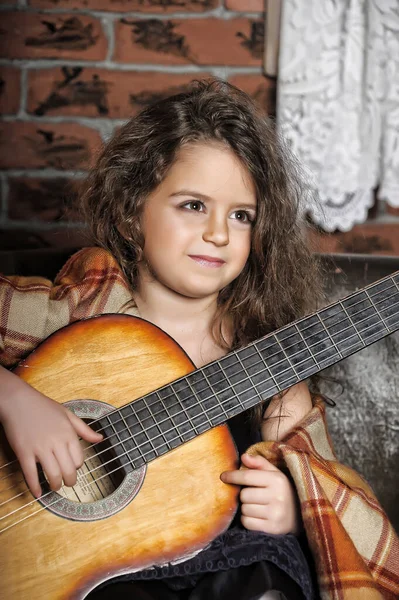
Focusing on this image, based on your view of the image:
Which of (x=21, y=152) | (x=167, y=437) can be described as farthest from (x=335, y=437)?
(x=21, y=152)

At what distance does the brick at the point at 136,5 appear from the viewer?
5.45 ft

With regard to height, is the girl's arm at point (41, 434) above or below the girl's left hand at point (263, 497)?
above

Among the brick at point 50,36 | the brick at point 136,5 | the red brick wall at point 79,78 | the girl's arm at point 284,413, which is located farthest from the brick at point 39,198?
the girl's arm at point 284,413

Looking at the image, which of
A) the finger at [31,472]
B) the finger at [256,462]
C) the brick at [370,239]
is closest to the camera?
the finger at [31,472]

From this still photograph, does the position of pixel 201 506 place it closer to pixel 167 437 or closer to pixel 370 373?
pixel 167 437

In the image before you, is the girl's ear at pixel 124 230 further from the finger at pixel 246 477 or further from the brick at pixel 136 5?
the brick at pixel 136 5

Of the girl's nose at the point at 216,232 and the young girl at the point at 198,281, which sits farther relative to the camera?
the girl's nose at the point at 216,232

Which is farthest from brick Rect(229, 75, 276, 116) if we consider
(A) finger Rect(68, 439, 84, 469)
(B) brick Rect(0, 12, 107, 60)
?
(A) finger Rect(68, 439, 84, 469)

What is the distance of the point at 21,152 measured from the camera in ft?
5.57

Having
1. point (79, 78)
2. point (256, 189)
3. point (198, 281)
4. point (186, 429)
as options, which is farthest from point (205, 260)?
point (79, 78)

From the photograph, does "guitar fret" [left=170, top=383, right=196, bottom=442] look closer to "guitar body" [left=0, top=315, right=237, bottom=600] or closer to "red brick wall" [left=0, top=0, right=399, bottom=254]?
"guitar body" [left=0, top=315, right=237, bottom=600]

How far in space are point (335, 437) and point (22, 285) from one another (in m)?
0.65

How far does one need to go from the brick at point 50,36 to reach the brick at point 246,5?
0.30 m

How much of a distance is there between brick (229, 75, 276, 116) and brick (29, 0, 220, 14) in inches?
7.0
